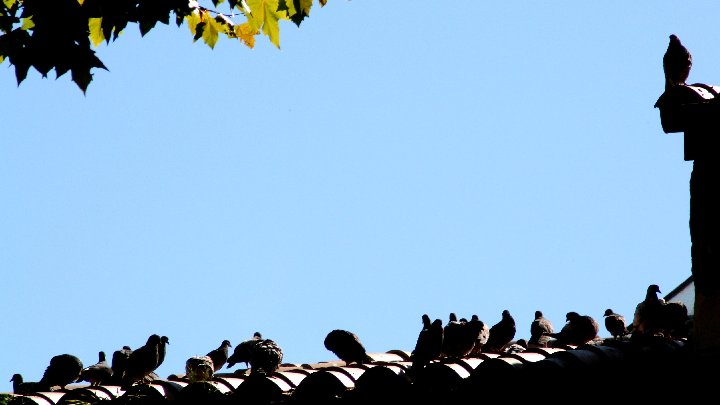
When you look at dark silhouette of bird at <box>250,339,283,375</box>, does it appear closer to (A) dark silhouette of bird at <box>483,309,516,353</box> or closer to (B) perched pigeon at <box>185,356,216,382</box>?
(B) perched pigeon at <box>185,356,216,382</box>

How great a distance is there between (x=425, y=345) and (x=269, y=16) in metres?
2.71

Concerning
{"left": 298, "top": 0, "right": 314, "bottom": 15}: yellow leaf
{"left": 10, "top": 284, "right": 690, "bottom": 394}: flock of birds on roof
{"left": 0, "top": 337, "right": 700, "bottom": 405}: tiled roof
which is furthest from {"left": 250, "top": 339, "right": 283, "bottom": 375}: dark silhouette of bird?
{"left": 298, "top": 0, "right": 314, "bottom": 15}: yellow leaf

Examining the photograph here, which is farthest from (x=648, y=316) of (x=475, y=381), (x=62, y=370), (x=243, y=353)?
(x=62, y=370)

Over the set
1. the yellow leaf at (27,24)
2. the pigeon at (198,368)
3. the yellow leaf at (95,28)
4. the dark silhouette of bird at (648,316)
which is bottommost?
the pigeon at (198,368)

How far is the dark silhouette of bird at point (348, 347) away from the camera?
356 inches

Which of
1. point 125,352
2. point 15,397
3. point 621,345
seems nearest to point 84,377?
point 125,352

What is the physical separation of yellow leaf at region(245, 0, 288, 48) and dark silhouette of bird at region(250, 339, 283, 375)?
305 centimetres

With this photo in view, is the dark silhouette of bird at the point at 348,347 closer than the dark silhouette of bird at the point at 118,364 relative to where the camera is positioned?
Yes

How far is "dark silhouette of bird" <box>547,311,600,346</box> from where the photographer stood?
9461mm

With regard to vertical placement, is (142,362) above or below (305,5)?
below

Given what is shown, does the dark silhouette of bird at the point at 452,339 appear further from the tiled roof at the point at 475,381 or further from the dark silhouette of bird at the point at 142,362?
the dark silhouette of bird at the point at 142,362

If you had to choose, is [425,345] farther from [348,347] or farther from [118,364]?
[118,364]

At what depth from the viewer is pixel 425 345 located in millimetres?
8344

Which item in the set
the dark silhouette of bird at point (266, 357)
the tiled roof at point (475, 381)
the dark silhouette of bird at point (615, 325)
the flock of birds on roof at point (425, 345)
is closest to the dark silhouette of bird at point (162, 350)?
the flock of birds on roof at point (425, 345)
